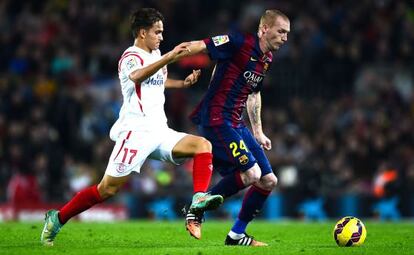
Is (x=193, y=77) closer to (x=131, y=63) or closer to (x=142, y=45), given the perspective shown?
(x=142, y=45)

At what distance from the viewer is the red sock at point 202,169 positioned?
9.98 meters

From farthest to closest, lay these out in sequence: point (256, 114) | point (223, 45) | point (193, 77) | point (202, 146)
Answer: point (256, 114) → point (193, 77) → point (223, 45) → point (202, 146)

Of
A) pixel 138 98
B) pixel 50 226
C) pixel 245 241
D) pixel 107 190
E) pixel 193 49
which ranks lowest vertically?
pixel 245 241

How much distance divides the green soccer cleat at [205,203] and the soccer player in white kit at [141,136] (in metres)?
0.16

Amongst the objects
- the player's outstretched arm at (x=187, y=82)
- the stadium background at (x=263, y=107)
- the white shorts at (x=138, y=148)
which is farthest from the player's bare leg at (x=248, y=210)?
the stadium background at (x=263, y=107)

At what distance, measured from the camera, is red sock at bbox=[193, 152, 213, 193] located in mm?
9984

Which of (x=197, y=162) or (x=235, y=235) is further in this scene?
(x=235, y=235)

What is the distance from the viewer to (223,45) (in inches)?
411

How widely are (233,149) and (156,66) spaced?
4.94ft

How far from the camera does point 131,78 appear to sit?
32.8 feet

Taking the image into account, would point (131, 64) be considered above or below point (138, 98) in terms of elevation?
above

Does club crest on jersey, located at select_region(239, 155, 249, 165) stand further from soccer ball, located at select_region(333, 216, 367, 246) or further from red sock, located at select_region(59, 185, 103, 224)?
red sock, located at select_region(59, 185, 103, 224)

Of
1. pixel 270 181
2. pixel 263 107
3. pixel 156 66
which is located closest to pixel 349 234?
pixel 270 181

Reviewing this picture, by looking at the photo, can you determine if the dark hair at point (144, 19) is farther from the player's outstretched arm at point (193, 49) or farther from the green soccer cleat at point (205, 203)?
the green soccer cleat at point (205, 203)
